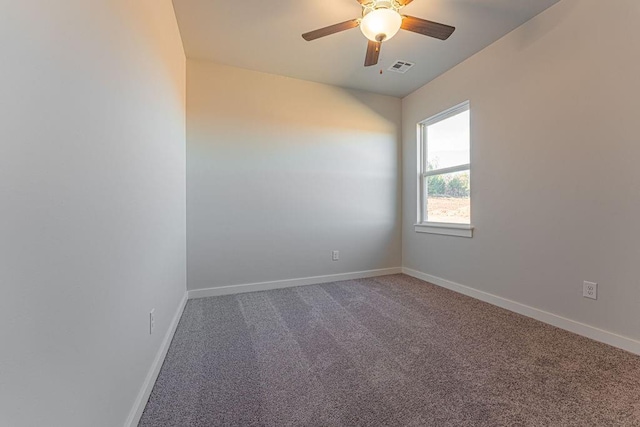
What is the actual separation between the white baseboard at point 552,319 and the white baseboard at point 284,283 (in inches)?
31.9

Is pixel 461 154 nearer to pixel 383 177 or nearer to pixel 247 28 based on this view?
pixel 383 177

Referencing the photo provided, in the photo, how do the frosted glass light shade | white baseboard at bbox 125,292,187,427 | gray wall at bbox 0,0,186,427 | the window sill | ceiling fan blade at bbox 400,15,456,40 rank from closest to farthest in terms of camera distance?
gray wall at bbox 0,0,186,427 < white baseboard at bbox 125,292,187,427 < the frosted glass light shade < ceiling fan blade at bbox 400,15,456,40 < the window sill

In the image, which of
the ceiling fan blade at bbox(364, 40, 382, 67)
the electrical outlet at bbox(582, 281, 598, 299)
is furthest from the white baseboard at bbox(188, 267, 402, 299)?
the ceiling fan blade at bbox(364, 40, 382, 67)

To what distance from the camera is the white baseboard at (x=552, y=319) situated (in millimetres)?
1858

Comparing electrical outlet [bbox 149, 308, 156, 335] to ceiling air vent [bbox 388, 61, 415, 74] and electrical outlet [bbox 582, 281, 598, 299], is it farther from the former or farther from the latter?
ceiling air vent [bbox 388, 61, 415, 74]

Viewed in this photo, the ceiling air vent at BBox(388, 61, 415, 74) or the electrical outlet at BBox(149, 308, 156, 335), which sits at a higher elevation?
the ceiling air vent at BBox(388, 61, 415, 74)

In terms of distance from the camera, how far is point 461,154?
10.3 ft

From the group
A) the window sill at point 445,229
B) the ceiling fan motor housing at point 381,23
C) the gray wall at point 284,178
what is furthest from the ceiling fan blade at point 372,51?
the window sill at point 445,229

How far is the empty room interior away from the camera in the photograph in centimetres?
75

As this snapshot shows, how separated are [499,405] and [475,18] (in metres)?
2.85

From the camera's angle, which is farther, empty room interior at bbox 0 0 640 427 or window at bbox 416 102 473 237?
window at bbox 416 102 473 237

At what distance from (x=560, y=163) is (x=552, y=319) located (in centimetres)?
129

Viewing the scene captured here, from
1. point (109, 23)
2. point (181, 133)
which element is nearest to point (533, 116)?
point (109, 23)

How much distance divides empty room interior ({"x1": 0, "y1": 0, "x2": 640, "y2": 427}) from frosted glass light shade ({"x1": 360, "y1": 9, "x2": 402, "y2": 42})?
1 centimetres
